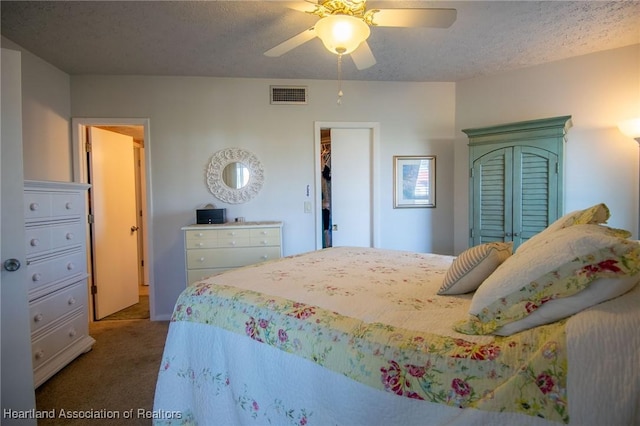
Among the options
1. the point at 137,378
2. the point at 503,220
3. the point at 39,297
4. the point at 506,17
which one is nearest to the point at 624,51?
the point at 506,17

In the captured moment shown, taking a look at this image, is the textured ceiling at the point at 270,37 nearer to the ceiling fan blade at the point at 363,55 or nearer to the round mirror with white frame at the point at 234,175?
the ceiling fan blade at the point at 363,55

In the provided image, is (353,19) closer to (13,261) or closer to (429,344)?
(429,344)

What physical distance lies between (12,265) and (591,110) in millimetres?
4363

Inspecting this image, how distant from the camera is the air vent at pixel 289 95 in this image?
3.28 meters

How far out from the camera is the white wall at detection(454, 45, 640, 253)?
2660mm

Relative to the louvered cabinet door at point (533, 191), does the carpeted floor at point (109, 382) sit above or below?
below

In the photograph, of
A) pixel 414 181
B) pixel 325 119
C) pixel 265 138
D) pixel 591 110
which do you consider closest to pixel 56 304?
pixel 265 138

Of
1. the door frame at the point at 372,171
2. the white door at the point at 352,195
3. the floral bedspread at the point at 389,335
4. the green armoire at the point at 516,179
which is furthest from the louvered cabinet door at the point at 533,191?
the floral bedspread at the point at 389,335

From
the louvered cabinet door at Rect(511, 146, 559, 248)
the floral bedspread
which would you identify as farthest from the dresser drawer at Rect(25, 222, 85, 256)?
the louvered cabinet door at Rect(511, 146, 559, 248)

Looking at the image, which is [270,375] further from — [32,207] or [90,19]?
[90,19]

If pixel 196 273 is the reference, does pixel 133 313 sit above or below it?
below

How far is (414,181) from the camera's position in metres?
3.51

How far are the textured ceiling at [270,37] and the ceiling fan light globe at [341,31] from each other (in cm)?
56

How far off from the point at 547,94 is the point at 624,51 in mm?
596
